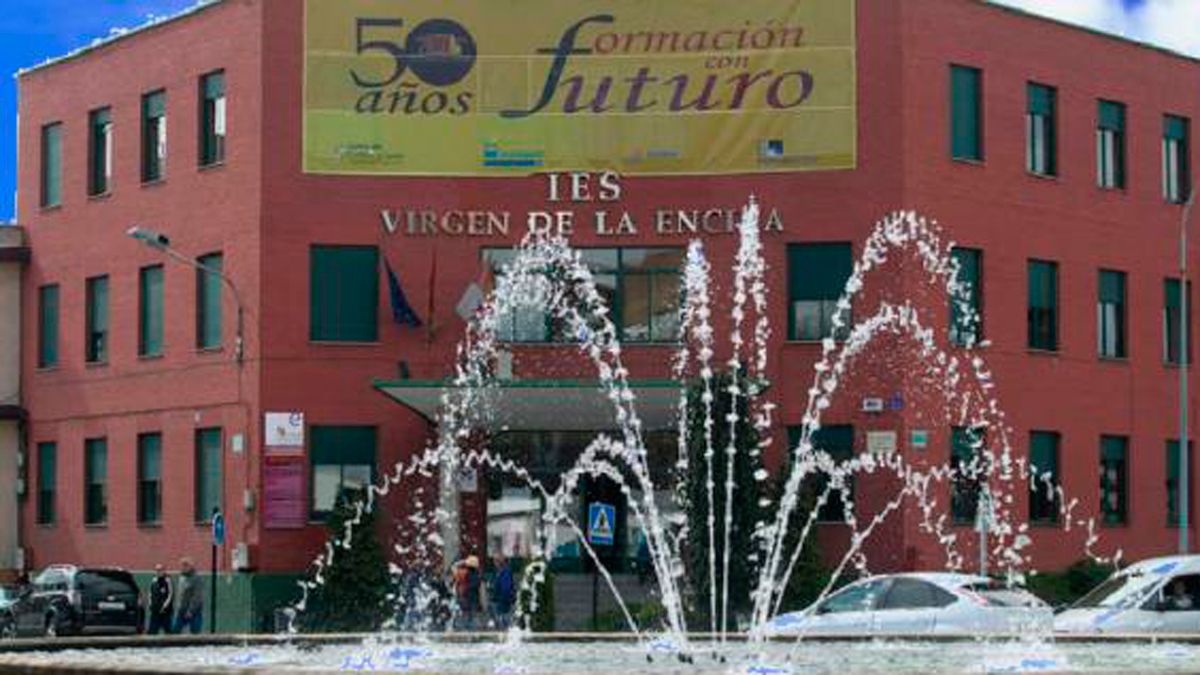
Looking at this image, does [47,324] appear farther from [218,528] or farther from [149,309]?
[218,528]

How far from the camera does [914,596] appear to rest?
98.3 ft

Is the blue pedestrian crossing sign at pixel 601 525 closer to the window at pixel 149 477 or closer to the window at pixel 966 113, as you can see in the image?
the window at pixel 966 113

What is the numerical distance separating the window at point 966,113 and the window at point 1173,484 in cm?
903

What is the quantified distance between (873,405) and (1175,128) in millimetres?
12604

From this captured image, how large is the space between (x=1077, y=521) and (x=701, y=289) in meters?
9.86

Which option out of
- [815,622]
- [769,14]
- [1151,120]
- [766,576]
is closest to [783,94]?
[769,14]

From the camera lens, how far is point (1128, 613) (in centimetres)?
2916

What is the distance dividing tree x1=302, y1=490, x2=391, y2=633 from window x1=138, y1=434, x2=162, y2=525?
664 cm

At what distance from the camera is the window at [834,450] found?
147 ft

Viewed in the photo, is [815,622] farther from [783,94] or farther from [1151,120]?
[1151,120]

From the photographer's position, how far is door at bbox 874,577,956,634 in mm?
29344

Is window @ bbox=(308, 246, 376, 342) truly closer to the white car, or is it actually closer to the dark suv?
the dark suv

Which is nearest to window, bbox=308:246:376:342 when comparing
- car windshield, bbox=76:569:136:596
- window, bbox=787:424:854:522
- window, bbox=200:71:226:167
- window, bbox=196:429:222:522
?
window, bbox=196:429:222:522

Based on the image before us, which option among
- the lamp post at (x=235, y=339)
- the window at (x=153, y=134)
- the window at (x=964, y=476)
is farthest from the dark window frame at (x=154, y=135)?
the window at (x=964, y=476)
